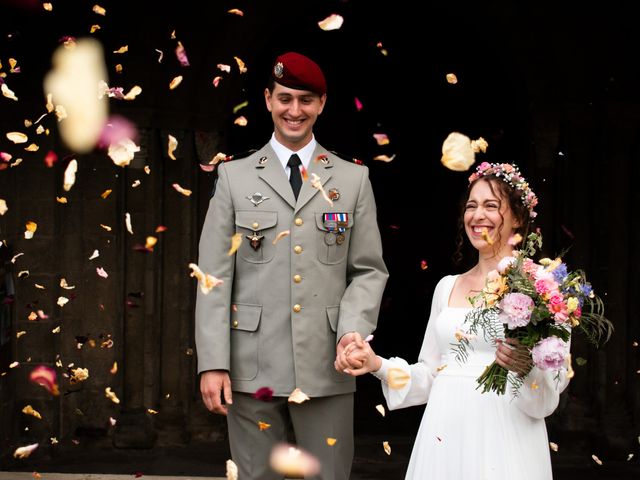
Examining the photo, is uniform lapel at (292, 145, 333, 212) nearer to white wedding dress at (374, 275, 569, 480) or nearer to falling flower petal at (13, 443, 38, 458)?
white wedding dress at (374, 275, 569, 480)

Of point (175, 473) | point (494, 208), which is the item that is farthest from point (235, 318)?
point (175, 473)

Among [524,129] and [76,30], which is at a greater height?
[76,30]

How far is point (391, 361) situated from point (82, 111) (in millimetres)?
4655

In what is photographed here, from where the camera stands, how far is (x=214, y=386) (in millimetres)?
3250

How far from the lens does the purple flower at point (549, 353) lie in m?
2.82

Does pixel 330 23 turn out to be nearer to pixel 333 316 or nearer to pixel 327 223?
pixel 327 223

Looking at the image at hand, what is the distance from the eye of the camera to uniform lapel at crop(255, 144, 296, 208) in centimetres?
338

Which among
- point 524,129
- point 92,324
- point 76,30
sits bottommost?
point 92,324

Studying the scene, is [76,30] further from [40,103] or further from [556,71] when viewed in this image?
[556,71]

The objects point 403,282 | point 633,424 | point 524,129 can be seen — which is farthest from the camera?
point 403,282

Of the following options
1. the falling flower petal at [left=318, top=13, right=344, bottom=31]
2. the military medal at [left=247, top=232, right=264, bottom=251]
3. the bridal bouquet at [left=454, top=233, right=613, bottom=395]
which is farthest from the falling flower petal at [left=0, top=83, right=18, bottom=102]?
the bridal bouquet at [left=454, top=233, right=613, bottom=395]

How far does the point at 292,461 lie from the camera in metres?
3.27

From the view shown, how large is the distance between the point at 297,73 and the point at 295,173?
35 centimetres

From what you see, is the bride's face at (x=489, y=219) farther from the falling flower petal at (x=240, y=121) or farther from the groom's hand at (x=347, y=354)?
the falling flower petal at (x=240, y=121)
